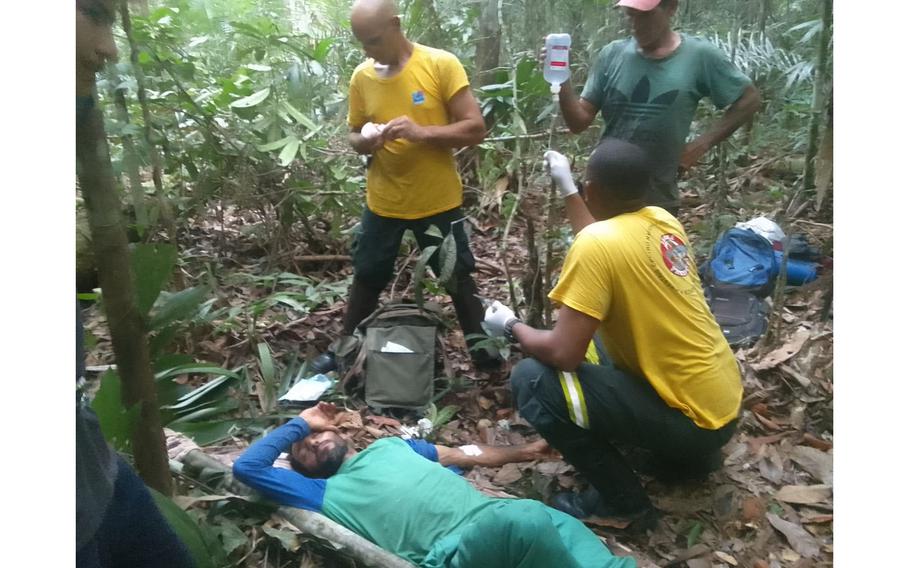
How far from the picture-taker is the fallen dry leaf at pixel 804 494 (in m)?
1.65

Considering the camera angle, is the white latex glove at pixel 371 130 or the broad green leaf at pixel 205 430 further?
the white latex glove at pixel 371 130

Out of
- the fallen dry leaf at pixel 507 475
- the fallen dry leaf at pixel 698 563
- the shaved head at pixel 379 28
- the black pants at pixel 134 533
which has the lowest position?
the fallen dry leaf at pixel 698 563

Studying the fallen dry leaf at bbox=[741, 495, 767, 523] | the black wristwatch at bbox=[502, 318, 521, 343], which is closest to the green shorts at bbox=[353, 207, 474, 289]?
the black wristwatch at bbox=[502, 318, 521, 343]

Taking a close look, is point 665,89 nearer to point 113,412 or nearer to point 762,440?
point 762,440

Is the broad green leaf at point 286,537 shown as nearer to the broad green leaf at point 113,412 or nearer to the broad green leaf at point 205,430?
the broad green leaf at point 205,430

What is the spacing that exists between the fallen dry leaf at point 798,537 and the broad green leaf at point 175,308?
4.66 feet

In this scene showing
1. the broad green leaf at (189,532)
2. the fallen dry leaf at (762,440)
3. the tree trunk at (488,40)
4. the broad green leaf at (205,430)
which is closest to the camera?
the broad green leaf at (189,532)

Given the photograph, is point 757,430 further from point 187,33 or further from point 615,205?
point 187,33

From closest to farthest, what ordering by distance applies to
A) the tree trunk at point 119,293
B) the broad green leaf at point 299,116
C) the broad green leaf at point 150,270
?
the tree trunk at point 119,293, the broad green leaf at point 150,270, the broad green leaf at point 299,116

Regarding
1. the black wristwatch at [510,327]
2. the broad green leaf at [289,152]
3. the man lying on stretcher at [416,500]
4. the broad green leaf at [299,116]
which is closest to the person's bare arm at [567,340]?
the black wristwatch at [510,327]

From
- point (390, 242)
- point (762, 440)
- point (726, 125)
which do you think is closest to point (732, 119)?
point (726, 125)

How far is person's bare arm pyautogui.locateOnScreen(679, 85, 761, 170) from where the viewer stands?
2045mm
